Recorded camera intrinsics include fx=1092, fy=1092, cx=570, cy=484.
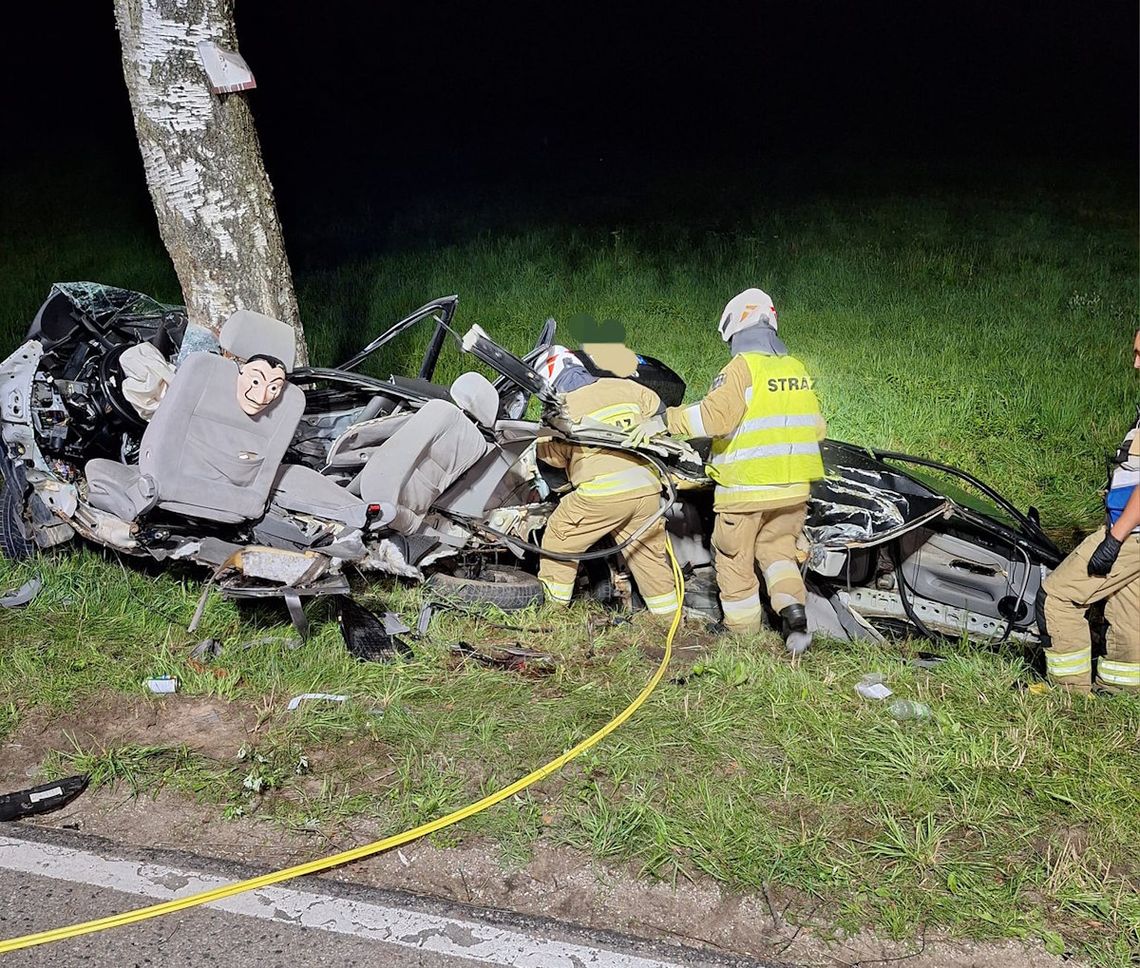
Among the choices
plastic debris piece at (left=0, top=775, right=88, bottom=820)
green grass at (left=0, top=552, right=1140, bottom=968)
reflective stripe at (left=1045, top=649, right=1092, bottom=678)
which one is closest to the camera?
green grass at (left=0, top=552, right=1140, bottom=968)

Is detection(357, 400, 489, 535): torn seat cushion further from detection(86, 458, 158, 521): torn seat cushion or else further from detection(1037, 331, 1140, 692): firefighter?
detection(1037, 331, 1140, 692): firefighter

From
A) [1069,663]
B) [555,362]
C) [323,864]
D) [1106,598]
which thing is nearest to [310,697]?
[323,864]

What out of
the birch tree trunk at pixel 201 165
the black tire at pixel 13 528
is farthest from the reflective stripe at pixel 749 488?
the black tire at pixel 13 528

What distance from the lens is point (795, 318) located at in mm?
9336

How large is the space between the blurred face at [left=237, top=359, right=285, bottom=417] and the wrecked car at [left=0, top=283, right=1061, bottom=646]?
0.15 feet

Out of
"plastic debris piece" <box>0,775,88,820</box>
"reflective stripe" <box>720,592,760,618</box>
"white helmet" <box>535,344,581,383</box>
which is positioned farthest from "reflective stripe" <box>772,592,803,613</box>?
"plastic debris piece" <box>0,775,88,820</box>

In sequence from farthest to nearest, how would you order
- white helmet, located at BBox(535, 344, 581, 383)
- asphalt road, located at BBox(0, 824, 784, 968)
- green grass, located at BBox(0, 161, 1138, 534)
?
green grass, located at BBox(0, 161, 1138, 534) < white helmet, located at BBox(535, 344, 581, 383) < asphalt road, located at BBox(0, 824, 784, 968)

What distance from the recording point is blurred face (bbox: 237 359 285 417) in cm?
473

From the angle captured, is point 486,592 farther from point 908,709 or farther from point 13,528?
point 13,528

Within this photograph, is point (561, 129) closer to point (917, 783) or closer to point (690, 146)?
point (690, 146)

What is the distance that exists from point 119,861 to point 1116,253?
11125mm

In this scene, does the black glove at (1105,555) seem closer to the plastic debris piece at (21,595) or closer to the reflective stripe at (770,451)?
the reflective stripe at (770,451)

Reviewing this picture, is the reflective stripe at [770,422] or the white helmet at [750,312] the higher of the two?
the white helmet at [750,312]

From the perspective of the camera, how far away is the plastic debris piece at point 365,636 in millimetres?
4773
